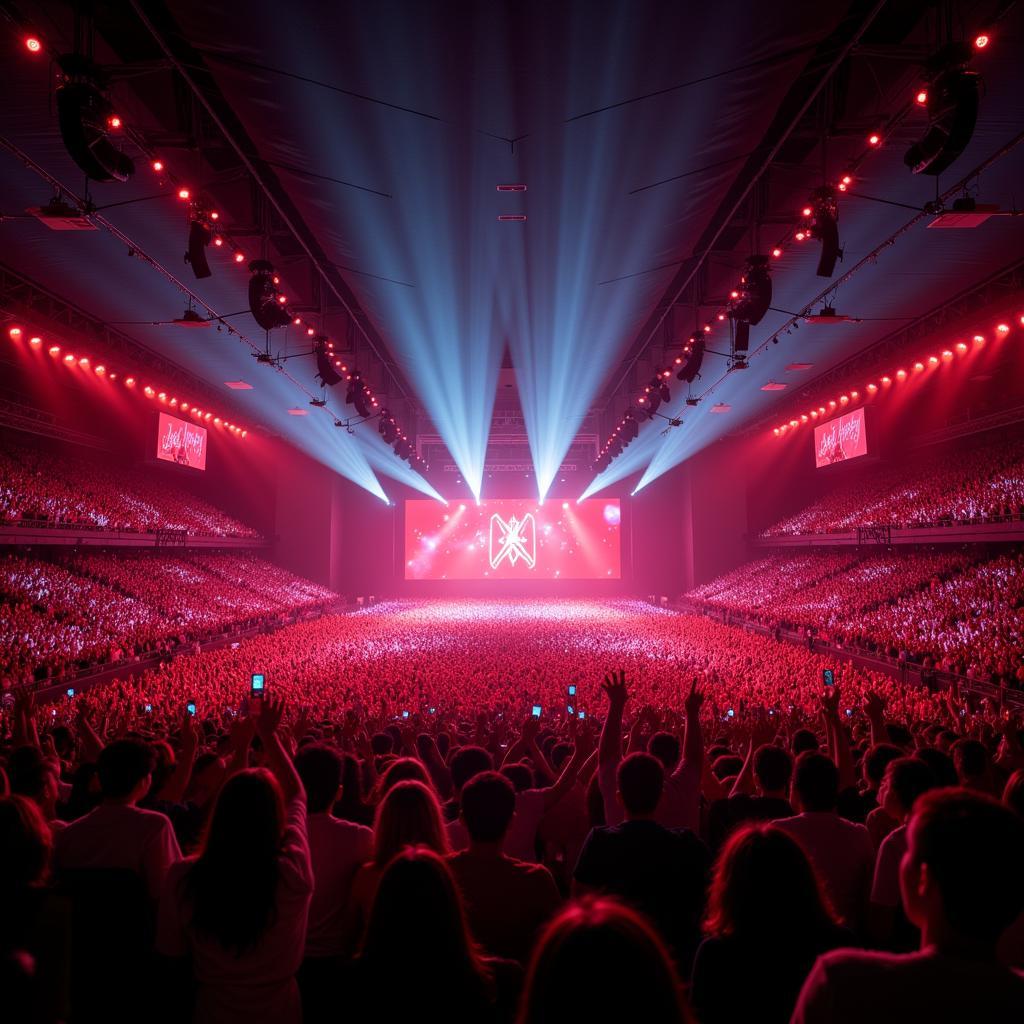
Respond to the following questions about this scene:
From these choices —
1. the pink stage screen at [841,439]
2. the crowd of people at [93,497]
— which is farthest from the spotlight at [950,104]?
the crowd of people at [93,497]

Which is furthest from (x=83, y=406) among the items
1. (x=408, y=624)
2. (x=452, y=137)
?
(x=452, y=137)

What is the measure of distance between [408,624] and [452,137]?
2007 cm

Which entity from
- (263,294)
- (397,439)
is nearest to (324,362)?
(263,294)

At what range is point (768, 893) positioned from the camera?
1.94 m

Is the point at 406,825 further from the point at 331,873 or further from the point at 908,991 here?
the point at 908,991

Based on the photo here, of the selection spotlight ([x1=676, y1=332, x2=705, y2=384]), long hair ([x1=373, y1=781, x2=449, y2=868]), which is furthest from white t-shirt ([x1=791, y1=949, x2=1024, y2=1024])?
spotlight ([x1=676, y1=332, x2=705, y2=384])

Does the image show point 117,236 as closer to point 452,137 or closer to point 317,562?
point 452,137

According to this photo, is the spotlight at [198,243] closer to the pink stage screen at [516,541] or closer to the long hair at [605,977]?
the long hair at [605,977]

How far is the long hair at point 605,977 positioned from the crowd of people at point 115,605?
13.4 metres

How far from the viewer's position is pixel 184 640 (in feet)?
69.4

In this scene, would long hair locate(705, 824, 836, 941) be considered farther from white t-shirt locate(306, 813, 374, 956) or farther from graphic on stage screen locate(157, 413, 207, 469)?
graphic on stage screen locate(157, 413, 207, 469)

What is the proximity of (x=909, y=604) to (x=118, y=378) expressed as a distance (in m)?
28.5

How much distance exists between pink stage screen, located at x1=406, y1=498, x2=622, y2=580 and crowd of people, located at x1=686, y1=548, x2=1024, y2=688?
992 cm

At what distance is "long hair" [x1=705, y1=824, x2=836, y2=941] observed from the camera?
1.93 metres
